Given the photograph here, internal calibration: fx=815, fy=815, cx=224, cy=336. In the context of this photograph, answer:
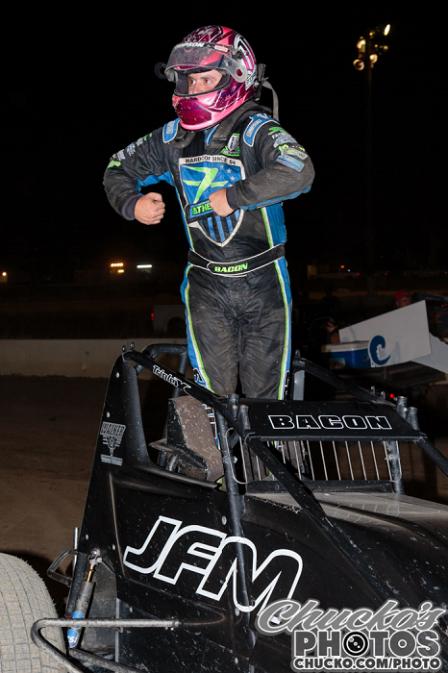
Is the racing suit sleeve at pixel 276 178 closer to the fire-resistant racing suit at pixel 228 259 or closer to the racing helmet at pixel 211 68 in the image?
the fire-resistant racing suit at pixel 228 259

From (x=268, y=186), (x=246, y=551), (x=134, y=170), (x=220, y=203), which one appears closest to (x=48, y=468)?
(x=134, y=170)

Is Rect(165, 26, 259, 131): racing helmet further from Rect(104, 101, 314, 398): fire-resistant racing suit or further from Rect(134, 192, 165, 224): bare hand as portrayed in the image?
Rect(134, 192, 165, 224): bare hand

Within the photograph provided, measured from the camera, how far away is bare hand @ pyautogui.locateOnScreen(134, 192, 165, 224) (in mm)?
3027

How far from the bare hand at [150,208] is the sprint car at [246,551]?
→ 0.52 m

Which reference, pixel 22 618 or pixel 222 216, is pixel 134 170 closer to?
pixel 222 216

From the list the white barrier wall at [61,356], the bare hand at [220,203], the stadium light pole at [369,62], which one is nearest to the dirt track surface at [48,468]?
the white barrier wall at [61,356]

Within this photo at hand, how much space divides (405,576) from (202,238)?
154 centimetres

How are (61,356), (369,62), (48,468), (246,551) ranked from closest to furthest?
(246,551) < (48,468) < (61,356) < (369,62)

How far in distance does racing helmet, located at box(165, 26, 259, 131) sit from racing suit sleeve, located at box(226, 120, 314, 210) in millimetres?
301

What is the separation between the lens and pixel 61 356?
47.4 feet

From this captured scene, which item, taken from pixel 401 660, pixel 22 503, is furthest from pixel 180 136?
pixel 22 503

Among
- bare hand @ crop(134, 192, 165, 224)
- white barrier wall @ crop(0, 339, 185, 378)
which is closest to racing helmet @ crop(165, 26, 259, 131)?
bare hand @ crop(134, 192, 165, 224)

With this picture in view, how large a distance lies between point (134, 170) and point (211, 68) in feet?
1.68

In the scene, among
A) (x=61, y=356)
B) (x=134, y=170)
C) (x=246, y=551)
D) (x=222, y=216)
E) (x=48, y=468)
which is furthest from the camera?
(x=61, y=356)
